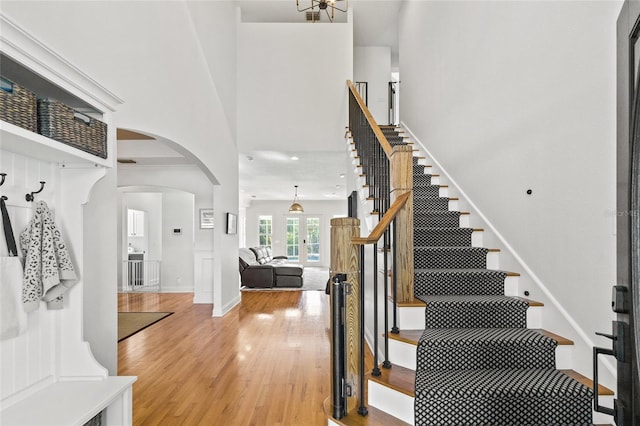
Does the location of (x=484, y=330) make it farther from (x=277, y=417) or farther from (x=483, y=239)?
(x=277, y=417)

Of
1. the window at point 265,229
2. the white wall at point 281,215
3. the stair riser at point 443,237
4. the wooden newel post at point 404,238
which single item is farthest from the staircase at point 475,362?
the window at point 265,229

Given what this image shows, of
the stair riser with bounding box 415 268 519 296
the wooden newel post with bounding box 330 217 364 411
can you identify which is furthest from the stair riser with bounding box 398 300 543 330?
the wooden newel post with bounding box 330 217 364 411

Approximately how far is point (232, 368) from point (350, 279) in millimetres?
2074

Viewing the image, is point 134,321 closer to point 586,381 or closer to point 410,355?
point 410,355

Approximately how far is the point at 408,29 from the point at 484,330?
5.91 meters

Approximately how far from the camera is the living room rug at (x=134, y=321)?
4.96 meters

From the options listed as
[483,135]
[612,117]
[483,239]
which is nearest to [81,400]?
[612,117]

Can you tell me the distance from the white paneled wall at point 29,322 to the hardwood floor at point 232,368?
103 cm

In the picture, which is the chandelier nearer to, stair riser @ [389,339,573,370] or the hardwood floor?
the hardwood floor

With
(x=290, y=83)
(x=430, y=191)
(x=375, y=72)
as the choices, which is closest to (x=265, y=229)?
(x=375, y=72)

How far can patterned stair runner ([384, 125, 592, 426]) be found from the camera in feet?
6.13

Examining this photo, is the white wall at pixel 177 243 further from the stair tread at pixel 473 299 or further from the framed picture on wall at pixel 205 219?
the stair tread at pixel 473 299

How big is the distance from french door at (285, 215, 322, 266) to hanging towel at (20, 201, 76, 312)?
525 inches

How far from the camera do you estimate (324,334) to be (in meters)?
4.75
